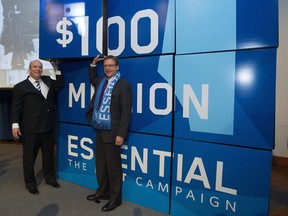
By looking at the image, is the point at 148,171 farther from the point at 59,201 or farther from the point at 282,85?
the point at 282,85

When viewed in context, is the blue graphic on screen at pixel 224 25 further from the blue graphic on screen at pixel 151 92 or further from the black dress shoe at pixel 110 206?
the black dress shoe at pixel 110 206

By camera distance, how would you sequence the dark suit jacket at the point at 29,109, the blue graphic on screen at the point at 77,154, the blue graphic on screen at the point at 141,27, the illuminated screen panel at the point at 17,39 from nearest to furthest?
the blue graphic on screen at the point at 141,27 → the dark suit jacket at the point at 29,109 → the blue graphic on screen at the point at 77,154 → the illuminated screen panel at the point at 17,39

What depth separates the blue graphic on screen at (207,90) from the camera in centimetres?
199

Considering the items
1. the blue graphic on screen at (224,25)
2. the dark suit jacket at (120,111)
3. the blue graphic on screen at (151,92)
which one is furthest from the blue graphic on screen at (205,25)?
the dark suit jacket at (120,111)

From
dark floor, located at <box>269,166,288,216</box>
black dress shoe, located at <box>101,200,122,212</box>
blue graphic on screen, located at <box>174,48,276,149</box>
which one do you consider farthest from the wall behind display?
black dress shoe, located at <box>101,200,122,212</box>

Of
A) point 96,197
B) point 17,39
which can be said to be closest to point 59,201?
point 96,197

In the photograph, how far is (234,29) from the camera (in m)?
1.94

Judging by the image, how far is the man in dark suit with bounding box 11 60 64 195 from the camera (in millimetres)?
2758

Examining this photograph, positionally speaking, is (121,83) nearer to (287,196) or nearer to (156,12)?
(156,12)

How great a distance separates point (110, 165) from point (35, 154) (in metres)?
1.06

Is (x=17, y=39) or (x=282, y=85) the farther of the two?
(x=17, y=39)

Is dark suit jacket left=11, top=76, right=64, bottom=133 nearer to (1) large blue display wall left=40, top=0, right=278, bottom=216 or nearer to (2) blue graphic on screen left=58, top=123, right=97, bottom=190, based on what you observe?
(2) blue graphic on screen left=58, top=123, right=97, bottom=190

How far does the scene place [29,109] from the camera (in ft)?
9.14

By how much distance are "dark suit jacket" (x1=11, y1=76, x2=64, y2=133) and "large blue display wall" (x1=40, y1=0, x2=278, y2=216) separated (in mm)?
412
